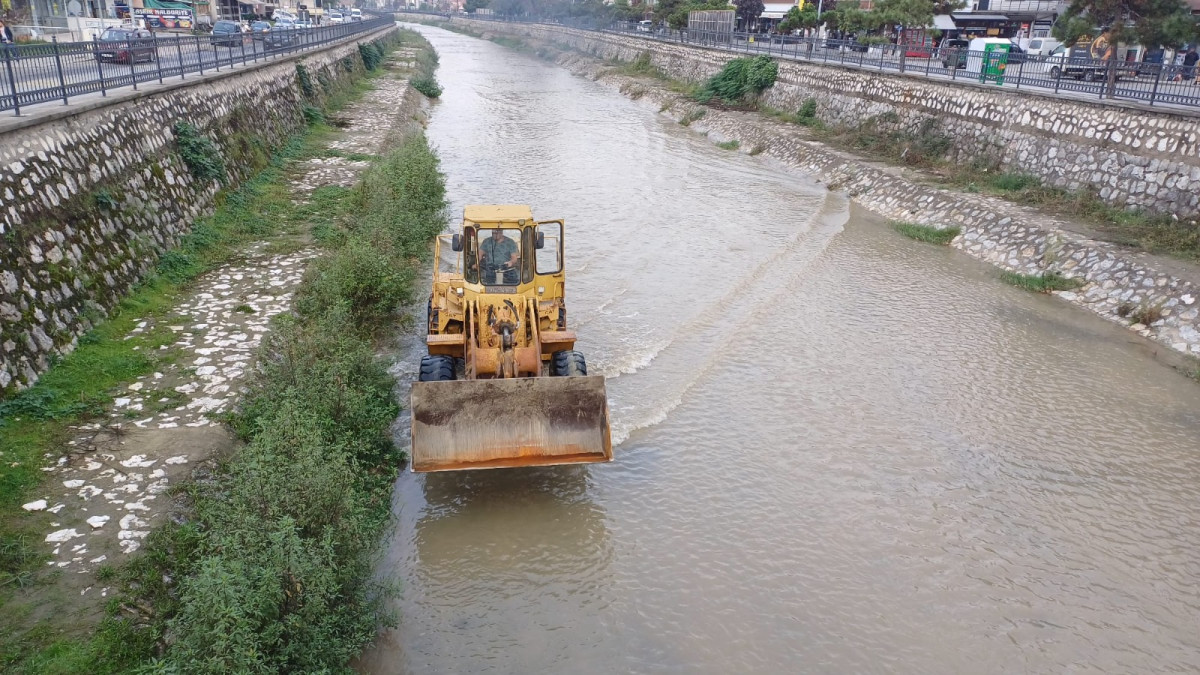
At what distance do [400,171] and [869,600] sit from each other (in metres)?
14.2

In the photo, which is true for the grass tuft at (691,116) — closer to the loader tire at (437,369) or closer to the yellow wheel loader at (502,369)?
the yellow wheel loader at (502,369)

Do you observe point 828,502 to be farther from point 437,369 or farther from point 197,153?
point 197,153

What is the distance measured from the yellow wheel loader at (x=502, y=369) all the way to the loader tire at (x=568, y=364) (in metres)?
0.01

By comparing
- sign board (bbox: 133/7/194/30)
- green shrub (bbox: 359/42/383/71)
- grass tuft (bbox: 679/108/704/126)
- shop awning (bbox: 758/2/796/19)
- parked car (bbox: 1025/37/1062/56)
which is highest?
shop awning (bbox: 758/2/796/19)

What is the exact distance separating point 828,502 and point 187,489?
6.55m

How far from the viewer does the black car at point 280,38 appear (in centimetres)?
2554

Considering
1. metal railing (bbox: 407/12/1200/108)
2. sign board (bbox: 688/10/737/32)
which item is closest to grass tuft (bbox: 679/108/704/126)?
metal railing (bbox: 407/12/1200/108)

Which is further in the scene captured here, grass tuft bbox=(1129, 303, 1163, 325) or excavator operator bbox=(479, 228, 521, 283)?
grass tuft bbox=(1129, 303, 1163, 325)

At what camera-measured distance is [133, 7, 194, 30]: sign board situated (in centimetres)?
3741

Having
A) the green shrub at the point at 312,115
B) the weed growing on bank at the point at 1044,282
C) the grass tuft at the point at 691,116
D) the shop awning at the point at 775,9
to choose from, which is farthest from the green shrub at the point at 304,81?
the shop awning at the point at 775,9

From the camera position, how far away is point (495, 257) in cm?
938

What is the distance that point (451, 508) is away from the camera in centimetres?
849

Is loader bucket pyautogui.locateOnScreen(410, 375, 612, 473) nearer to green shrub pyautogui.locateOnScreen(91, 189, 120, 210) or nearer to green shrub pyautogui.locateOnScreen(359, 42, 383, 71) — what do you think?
green shrub pyautogui.locateOnScreen(91, 189, 120, 210)

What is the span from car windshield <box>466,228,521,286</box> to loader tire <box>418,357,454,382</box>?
1039 millimetres
